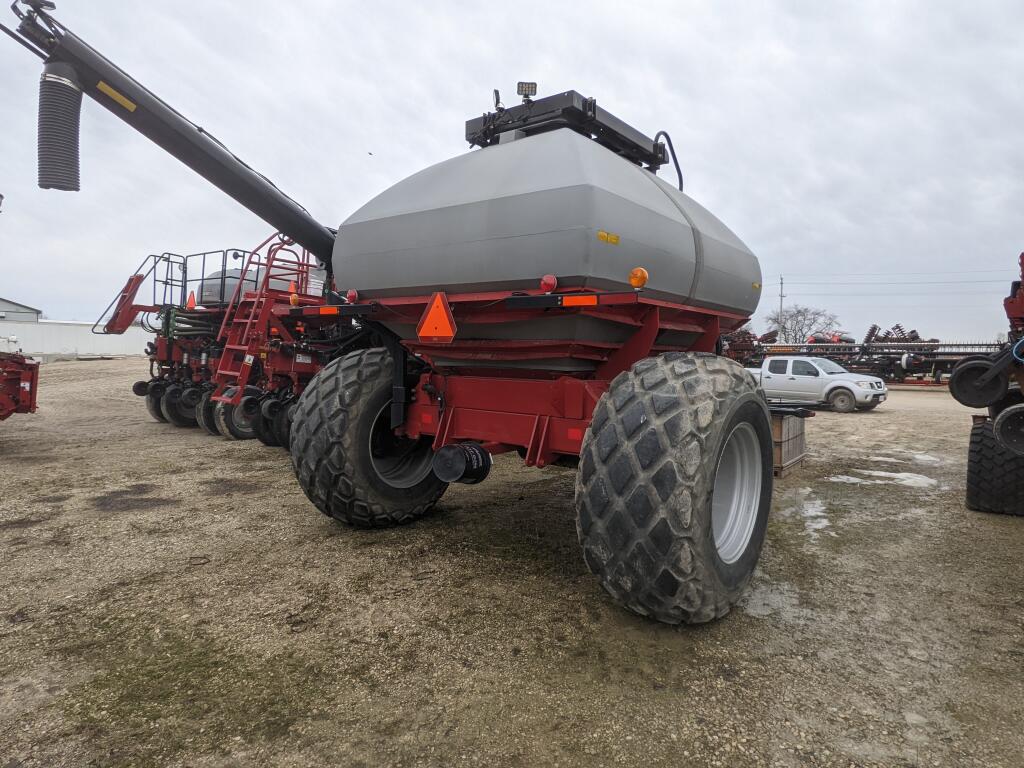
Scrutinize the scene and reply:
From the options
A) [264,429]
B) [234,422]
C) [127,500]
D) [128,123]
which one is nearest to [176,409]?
[234,422]

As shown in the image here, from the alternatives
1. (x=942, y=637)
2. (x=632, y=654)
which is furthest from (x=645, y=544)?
(x=942, y=637)

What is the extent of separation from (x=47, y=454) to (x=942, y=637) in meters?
9.08

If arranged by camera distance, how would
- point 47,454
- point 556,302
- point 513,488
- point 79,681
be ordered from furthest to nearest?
point 47,454
point 513,488
point 556,302
point 79,681

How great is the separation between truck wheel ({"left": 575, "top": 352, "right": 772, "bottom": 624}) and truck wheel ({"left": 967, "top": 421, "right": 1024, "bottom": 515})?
11.4 feet

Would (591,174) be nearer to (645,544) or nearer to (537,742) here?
(645,544)

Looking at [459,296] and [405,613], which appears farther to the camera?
[459,296]

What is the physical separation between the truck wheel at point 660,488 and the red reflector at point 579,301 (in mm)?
386

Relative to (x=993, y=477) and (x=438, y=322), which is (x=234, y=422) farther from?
(x=993, y=477)

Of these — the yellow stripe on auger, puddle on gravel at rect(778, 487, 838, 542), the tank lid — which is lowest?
puddle on gravel at rect(778, 487, 838, 542)

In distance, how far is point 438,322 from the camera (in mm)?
3152

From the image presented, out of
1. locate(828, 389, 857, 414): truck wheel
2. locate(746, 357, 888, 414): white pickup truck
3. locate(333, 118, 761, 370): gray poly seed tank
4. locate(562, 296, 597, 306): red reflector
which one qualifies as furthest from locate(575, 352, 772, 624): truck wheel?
locate(828, 389, 857, 414): truck wheel

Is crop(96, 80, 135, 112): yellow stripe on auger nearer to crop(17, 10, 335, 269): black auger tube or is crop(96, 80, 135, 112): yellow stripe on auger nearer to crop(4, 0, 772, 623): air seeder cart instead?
crop(17, 10, 335, 269): black auger tube

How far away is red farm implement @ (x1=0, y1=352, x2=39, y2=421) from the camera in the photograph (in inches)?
302

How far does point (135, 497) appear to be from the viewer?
208 inches
